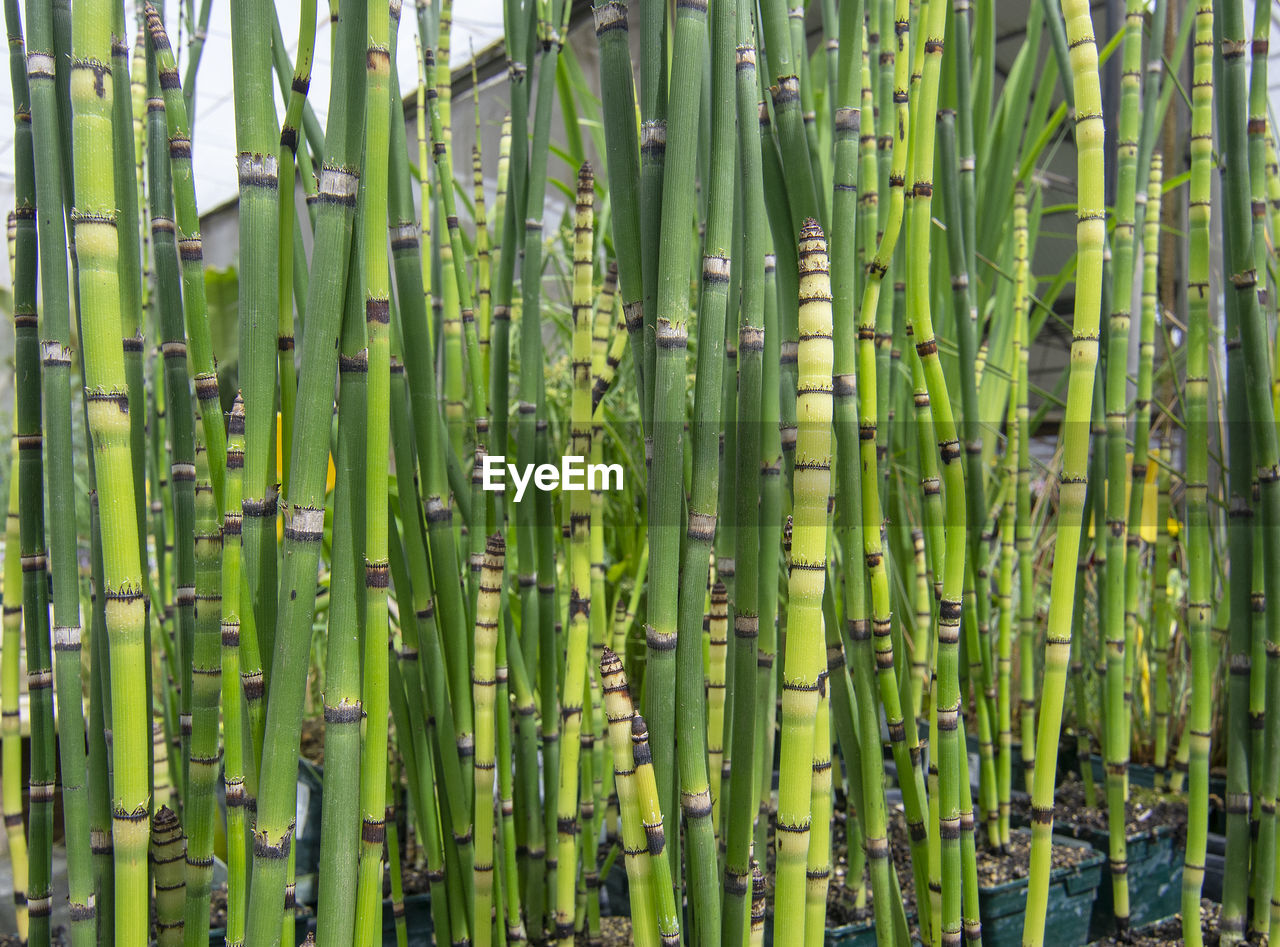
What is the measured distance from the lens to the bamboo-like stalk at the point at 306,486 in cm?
38

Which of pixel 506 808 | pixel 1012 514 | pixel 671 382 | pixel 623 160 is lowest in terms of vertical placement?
pixel 506 808

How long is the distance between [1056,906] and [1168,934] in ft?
0.45

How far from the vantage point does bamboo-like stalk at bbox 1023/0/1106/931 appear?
48 centimetres

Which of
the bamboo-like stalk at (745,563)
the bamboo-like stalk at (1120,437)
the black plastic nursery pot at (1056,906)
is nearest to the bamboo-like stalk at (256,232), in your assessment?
the bamboo-like stalk at (745,563)

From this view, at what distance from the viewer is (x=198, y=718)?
497 mm

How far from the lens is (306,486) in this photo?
1.25 ft

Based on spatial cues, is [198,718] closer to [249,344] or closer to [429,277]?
[249,344]

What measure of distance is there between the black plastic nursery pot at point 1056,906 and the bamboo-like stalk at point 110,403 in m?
0.80

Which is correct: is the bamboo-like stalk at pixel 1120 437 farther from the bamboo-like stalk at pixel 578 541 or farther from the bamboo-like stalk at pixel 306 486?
the bamboo-like stalk at pixel 306 486

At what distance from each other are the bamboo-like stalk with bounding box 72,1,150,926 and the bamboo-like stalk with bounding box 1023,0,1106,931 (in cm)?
46

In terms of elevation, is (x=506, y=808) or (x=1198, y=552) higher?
(x=1198, y=552)

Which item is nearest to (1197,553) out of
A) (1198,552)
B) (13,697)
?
(1198,552)

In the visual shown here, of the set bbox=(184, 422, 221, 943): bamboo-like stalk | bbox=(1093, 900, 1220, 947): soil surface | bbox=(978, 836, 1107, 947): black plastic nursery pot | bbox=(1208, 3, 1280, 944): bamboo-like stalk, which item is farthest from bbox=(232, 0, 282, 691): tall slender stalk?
bbox=(1093, 900, 1220, 947): soil surface

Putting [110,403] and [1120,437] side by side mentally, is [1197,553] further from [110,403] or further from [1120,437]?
[110,403]
